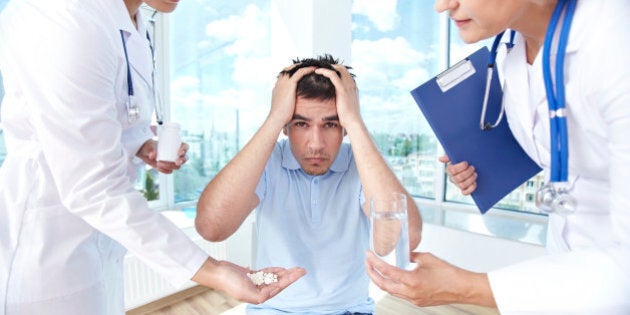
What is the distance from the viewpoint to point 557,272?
67 centimetres

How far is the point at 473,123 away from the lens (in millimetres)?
1063

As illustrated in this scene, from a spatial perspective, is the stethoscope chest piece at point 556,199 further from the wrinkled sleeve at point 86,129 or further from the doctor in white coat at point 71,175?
the wrinkled sleeve at point 86,129

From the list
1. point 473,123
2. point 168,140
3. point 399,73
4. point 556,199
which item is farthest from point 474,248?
point 168,140

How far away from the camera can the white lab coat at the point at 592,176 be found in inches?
23.9

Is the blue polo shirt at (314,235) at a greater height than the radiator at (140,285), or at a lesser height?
greater

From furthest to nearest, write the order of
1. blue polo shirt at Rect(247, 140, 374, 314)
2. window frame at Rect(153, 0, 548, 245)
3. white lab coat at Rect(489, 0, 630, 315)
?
window frame at Rect(153, 0, 548, 245), blue polo shirt at Rect(247, 140, 374, 314), white lab coat at Rect(489, 0, 630, 315)

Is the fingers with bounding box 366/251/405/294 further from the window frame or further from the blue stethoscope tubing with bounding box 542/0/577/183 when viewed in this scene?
the window frame

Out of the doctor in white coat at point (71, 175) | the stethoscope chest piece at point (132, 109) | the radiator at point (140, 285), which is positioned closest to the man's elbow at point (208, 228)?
the doctor in white coat at point (71, 175)

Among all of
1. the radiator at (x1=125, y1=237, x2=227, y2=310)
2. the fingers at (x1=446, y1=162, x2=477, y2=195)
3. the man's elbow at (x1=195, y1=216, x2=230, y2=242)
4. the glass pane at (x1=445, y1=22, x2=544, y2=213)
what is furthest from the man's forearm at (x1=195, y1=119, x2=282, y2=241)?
the glass pane at (x1=445, y1=22, x2=544, y2=213)

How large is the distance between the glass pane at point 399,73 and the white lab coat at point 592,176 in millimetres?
2321

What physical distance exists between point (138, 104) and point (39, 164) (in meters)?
0.26

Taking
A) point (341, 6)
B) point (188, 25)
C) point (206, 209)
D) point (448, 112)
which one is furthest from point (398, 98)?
point (206, 209)

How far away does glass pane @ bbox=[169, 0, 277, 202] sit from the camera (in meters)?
2.77

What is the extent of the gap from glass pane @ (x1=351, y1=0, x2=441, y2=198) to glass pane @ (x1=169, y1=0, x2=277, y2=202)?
878mm
